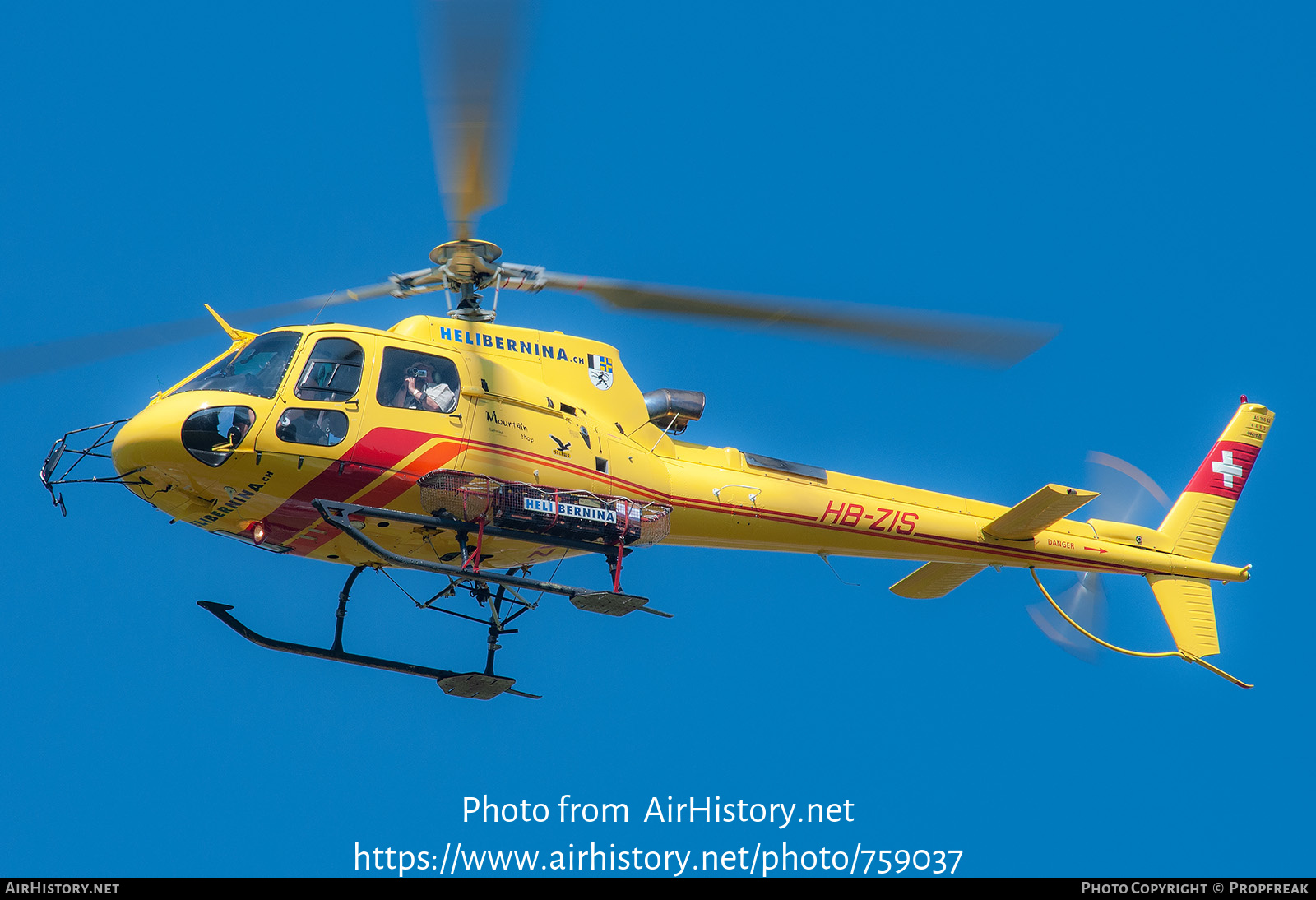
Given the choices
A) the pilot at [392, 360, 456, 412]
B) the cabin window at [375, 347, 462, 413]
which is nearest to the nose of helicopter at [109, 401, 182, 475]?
the cabin window at [375, 347, 462, 413]

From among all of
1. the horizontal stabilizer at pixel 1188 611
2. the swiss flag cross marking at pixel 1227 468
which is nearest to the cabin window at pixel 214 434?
the horizontal stabilizer at pixel 1188 611

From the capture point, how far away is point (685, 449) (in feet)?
43.1

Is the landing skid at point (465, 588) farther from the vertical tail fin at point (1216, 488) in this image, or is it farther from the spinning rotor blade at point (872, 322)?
the vertical tail fin at point (1216, 488)

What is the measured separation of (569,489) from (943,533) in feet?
15.6

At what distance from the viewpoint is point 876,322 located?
10758 mm

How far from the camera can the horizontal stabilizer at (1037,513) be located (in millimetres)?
14062

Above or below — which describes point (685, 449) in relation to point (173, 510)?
above

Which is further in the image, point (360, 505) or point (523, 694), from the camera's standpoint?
point (523, 694)

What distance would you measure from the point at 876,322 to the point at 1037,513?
4.60 metres

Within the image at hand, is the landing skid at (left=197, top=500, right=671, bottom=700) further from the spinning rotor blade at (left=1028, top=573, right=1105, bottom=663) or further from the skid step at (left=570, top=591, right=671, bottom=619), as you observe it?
the spinning rotor blade at (left=1028, top=573, right=1105, bottom=663)

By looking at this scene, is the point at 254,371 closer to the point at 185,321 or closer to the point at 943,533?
the point at 185,321

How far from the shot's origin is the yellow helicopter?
10336mm

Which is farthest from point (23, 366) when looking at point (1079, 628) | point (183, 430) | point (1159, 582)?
point (1159, 582)

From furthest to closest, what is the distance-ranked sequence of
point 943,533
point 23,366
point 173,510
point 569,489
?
point 943,533
point 569,489
point 173,510
point 23,366
